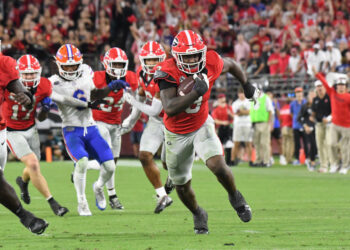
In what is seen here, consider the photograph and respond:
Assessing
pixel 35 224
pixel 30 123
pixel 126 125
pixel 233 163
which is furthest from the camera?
pixel 233 163

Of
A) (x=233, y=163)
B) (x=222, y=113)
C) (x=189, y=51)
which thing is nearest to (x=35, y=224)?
(x=189, y=51)

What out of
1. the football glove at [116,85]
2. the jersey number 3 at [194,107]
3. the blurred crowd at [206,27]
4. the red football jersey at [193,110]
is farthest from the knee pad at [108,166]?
the blurred crowd at [206,27]

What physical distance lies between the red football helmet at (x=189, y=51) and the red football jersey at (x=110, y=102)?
346 cm

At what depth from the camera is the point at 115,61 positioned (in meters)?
10.1

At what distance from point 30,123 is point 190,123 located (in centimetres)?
328

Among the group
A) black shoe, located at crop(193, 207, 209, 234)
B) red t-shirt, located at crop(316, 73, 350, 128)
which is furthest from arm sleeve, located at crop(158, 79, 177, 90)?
red t-shirt, located at crop(316, 73, 350, 128)

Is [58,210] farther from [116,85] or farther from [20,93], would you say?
[20,93]

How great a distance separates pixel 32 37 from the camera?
2097 centimetres

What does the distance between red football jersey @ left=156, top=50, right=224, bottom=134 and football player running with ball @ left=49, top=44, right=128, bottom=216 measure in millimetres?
2180

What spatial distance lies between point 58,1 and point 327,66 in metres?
9.04

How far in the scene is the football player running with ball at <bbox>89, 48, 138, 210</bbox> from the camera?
10062mm

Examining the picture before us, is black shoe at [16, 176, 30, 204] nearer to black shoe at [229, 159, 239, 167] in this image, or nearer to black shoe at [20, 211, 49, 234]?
black shoe at [20, 211, 49, 234]

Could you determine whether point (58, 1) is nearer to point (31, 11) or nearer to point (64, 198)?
point (31, 11)

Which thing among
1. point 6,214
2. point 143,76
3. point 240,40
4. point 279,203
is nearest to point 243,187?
point 279,203
